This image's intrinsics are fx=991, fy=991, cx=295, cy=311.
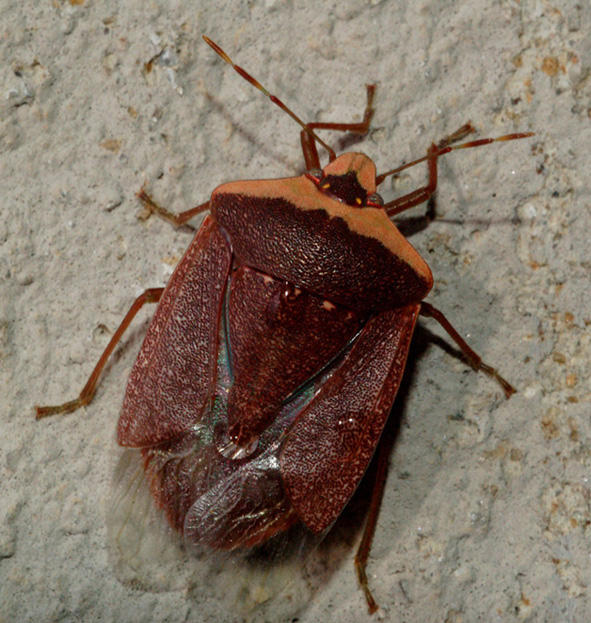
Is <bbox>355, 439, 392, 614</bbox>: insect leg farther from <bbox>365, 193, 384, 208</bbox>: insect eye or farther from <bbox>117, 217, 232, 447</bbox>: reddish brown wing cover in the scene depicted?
<bbox>365, 193, 384, 208</bbox>: insect eye

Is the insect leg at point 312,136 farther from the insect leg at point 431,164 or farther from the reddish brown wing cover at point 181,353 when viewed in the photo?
the reddish brown wing cover at point 181,353

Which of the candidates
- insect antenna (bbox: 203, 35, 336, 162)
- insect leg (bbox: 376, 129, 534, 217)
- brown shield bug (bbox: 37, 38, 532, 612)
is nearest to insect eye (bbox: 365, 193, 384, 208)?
brown shield bug (bbox: 37, 38, 532, 612)

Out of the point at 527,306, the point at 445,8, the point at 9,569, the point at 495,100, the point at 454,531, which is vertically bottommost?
the point at 454,531

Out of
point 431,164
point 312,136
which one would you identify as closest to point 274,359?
point 312,136

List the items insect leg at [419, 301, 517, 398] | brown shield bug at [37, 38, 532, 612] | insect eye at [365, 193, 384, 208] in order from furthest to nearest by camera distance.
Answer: insect leg at [419, 301, 517, 398], insect eye at [365, 193, 384, 208], brown shield bug at [37, 38, 532, 612]

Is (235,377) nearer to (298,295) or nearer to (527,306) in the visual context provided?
(298,295)

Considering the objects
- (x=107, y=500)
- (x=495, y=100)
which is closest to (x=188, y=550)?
(x=107, y=500)
